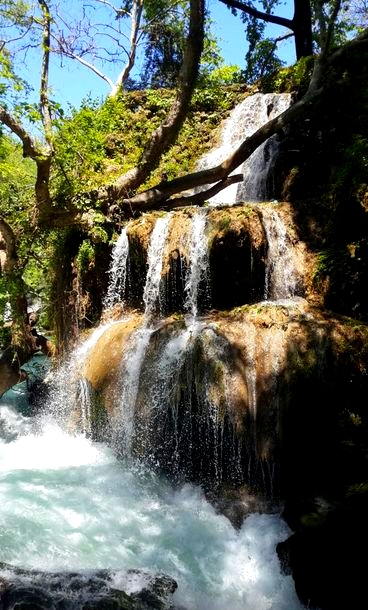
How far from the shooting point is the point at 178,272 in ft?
26.7

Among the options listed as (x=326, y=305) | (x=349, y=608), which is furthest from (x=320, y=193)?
(x=349, y=608)

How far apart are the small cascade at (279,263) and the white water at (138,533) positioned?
3.56 m

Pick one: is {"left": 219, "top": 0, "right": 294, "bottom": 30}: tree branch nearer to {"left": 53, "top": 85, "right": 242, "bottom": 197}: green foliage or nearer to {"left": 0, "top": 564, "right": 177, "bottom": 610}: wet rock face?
{"left": 53, "top": 85, "right": 242, "bottom": 197}: green foliage

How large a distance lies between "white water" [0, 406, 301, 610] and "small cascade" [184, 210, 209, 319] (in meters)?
2.82

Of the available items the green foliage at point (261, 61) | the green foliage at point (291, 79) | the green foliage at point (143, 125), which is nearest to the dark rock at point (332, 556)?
the green foliage at point (143, 125)

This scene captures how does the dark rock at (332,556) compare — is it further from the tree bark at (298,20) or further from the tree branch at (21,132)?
the tree bark at (298,20)

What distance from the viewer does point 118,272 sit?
8992 mm

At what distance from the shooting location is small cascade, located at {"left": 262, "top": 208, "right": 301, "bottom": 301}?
795cm

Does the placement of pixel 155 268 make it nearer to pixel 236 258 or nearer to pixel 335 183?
pixel 236 258

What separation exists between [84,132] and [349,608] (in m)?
9.57

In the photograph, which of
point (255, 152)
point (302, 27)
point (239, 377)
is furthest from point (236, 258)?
point (302, 27)

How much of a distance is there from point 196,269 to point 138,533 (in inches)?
165

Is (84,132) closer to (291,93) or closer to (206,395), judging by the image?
(291,93)

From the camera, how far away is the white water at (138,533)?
4430 mm
